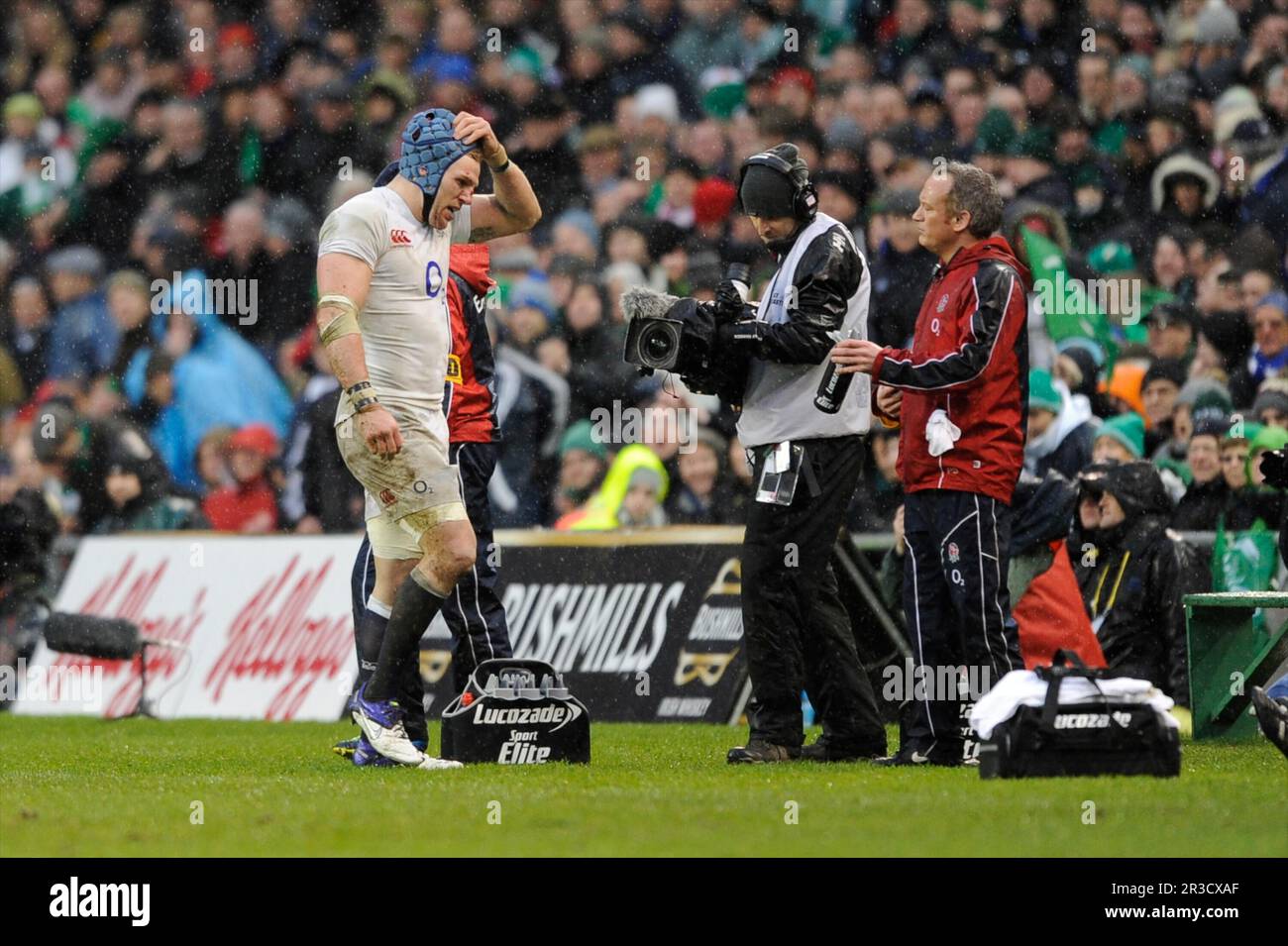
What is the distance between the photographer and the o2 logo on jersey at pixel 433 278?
8.18 metres

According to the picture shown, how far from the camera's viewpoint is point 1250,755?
877cm

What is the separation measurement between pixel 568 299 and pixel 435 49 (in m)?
4.79

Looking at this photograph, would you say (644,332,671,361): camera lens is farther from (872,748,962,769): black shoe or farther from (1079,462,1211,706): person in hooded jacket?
(1079,462,1211,706): person in hooded jacket

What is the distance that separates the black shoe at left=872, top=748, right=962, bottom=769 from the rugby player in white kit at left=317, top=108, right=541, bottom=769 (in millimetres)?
1775

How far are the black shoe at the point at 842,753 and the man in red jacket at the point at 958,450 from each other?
28 cm

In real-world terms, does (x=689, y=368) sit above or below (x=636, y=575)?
above

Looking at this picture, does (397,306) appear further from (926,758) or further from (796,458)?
(926,758)

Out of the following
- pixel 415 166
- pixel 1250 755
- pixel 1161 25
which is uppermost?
pixel 1161 25

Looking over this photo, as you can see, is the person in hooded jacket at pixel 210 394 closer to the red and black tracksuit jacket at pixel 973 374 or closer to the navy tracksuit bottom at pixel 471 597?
the navy tracksuit bottom at pixel 471 597

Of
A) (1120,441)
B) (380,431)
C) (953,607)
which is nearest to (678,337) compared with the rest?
(380,431)
